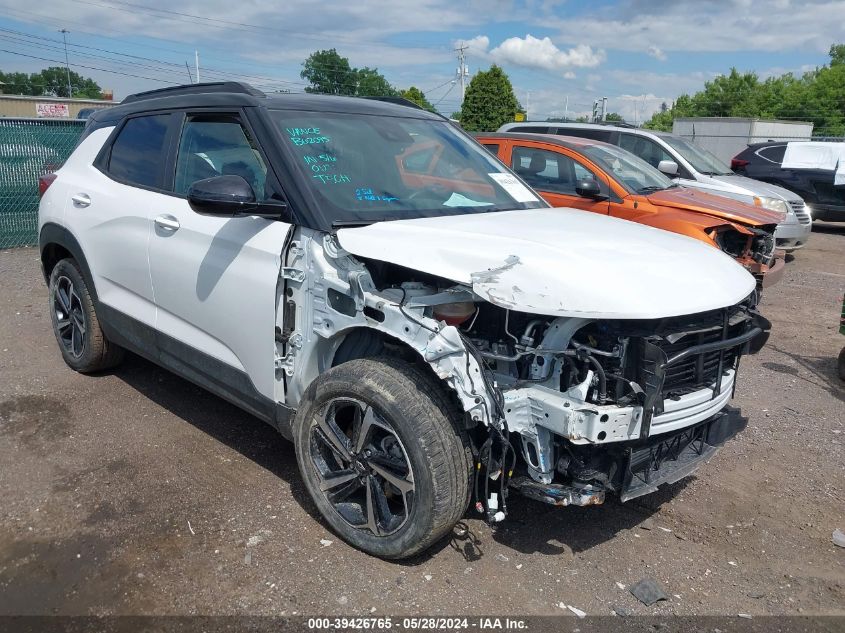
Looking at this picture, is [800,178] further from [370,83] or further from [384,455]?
[370,83]

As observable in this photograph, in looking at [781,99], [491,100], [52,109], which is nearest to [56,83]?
[52,109]

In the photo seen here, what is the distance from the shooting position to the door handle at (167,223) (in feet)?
12.2

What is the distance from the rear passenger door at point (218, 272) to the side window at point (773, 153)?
13.5 m

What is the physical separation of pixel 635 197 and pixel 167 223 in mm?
5143

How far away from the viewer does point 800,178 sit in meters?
13.8

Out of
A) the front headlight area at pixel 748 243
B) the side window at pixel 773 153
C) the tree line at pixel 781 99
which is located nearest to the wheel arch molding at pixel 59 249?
the front headlight area at pixel 748 243

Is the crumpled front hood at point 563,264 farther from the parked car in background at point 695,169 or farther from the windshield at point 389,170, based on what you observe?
the parked car in background at point 695,169

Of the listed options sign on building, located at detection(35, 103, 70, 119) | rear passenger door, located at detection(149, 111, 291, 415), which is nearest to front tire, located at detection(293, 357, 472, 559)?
rear passenger door, located at detection(149, 111, 291, 415)

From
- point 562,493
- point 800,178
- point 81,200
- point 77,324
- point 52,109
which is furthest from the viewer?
point 52,109

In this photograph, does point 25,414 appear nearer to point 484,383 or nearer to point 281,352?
point 281,352

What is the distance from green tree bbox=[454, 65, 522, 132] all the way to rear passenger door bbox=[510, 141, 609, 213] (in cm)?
2820

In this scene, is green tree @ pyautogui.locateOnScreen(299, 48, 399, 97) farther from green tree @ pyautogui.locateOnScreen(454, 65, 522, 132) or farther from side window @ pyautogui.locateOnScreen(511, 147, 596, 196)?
side window @ pyautogui.locateOnScreen(511, 147, 596, 196)

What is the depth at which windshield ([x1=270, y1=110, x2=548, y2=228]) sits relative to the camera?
3.26 m

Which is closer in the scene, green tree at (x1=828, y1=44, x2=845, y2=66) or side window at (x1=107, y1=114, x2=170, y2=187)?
side window at (x1=107, y1=114, x2=170, y2=187)
